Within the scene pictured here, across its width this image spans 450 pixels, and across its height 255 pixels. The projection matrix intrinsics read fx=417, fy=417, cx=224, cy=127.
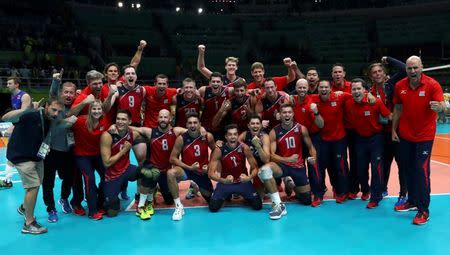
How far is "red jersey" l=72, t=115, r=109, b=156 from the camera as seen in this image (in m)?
6.17

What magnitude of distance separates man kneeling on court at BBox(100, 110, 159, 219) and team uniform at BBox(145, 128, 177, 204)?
0.37 metres

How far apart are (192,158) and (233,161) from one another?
651mm

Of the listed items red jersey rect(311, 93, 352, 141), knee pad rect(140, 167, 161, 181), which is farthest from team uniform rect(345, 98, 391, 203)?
knee pad rect(140, 167, 161, 181)

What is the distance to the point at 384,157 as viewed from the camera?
6.79 m

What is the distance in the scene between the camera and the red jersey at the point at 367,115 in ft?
21.0

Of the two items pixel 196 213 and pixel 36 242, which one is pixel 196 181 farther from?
pixel 36 242

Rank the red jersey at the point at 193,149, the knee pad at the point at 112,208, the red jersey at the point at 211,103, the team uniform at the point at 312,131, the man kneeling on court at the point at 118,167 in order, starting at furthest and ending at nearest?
the red jersey at the point at 211,103 < the team uniform at the point at 312,131 < the red jersey at the point at 193,149 < the knee pad at the point at 112,208 < the man kneeling on court at the point at 118,167

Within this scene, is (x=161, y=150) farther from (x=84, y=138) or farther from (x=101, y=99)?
(x=101, y=99)

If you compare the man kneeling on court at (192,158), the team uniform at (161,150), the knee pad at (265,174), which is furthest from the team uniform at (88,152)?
the knee pad at (265,174)

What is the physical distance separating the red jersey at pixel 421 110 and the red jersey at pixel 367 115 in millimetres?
695

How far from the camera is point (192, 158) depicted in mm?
6582

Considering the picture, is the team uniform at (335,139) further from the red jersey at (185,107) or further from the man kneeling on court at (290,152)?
the red jersey at (185,107)

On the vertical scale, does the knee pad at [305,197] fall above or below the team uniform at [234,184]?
below

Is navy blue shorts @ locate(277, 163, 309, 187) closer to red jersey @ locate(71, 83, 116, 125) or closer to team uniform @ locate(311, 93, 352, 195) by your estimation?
team uniform @ locate(311, 93, 352, 195)
